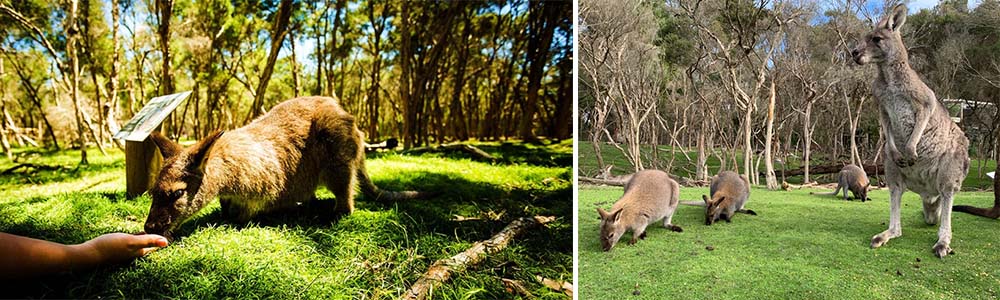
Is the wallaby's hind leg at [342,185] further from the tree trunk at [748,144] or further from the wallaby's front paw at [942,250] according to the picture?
the wallaby's front paw at [942,250]

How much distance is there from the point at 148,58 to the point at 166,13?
0.22 m

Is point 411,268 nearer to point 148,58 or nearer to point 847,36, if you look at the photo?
point 148,58

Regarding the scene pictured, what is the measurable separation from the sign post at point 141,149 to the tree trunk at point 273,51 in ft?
1.02

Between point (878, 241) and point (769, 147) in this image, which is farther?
point (769, 147)

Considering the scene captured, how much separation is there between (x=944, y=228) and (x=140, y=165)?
3587 mm

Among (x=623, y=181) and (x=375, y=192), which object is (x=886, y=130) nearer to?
(x=623, y=181)

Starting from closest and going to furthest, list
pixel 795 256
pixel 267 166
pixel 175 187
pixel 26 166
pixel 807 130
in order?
pixel 175 187 → pixel 26 166 → pixel 267 166 → pixel 795 256 → pixel 807 130

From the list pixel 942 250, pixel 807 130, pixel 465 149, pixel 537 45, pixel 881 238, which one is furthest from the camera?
pixel 537 45

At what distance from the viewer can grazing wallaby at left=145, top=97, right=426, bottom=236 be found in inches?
75.5

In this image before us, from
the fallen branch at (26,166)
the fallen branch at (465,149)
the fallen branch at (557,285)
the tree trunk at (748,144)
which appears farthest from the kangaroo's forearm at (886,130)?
the fallen branch at (26,166)

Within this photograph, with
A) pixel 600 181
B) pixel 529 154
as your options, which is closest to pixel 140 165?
pixel 529 154

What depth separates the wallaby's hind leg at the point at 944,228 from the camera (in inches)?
88.0

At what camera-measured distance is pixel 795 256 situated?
2.45m

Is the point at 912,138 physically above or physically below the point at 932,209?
above
